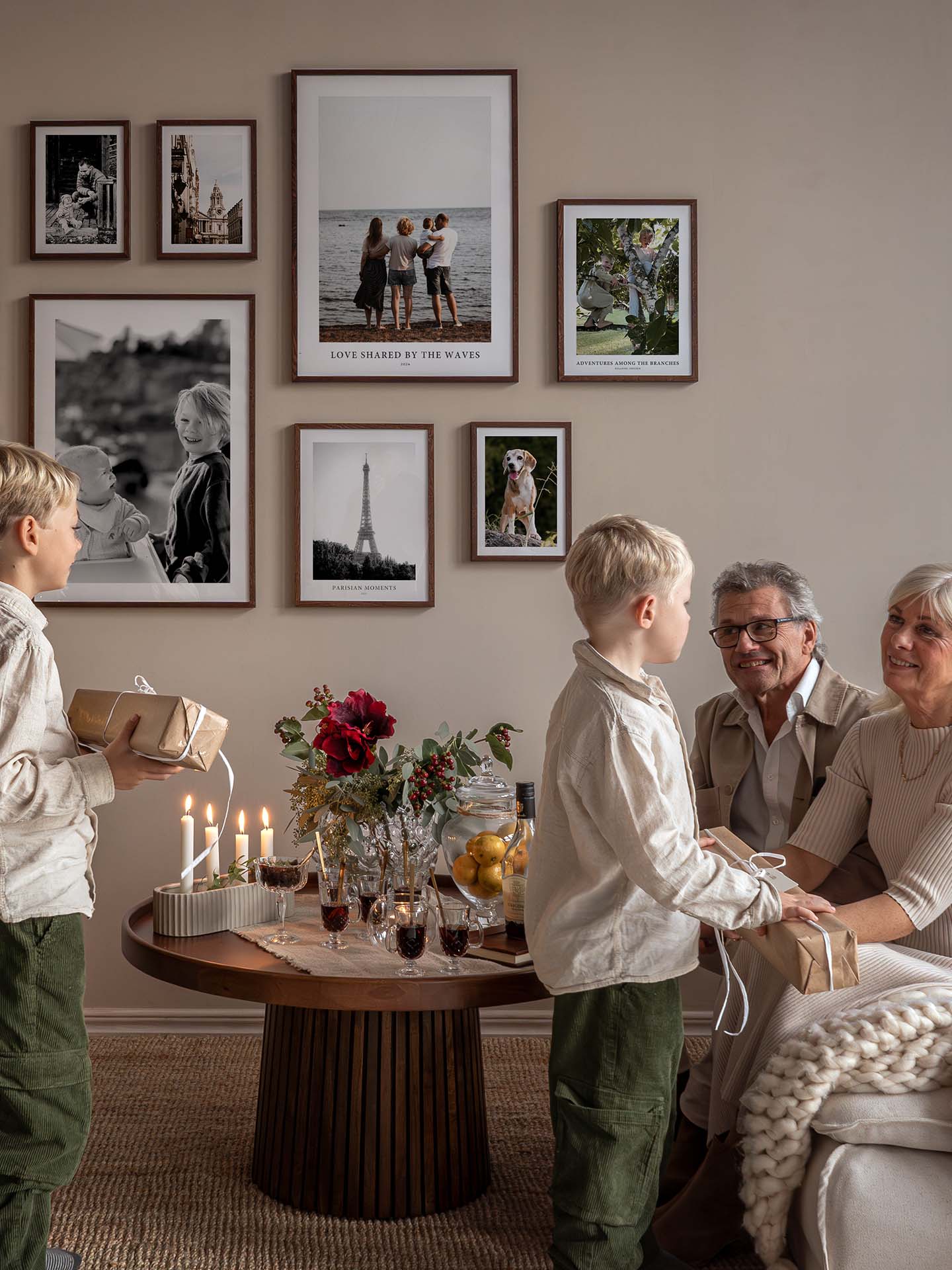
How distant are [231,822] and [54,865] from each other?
1413mm

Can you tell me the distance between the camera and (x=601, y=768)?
165 centimetres

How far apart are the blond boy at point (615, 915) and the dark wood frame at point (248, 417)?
1576 mm

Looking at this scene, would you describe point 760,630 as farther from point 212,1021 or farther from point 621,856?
point 212,1021

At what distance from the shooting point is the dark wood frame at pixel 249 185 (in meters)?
3.04

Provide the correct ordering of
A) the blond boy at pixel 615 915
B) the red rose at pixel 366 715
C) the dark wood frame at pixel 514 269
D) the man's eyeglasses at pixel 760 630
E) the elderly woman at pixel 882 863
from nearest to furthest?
the blond boy at pixel 615 915
the elderly woman at pixel 882 863
the red rose at pixel 366 715
the man's eyeglasses at pixel 760 630
the dark wood frame at pixel 514 269

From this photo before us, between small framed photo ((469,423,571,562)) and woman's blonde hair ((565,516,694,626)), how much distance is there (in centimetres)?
131

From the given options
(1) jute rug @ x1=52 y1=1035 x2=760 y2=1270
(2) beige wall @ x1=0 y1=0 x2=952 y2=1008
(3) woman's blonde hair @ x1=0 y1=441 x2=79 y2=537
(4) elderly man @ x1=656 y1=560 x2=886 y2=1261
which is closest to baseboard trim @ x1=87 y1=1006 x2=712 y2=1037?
(2) beige wall @ x1=0 y1=0 x2=952 y2=1008

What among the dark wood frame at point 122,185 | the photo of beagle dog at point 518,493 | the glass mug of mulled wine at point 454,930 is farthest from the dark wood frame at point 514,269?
the glass mug of mulled wine at point 454,930

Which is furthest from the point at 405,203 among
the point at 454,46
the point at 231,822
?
the point at 231,822

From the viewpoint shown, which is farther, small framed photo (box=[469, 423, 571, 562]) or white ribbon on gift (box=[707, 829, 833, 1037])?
small framed photo (box=[469, 423, 571, 562])

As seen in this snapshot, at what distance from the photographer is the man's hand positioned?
5.67ft

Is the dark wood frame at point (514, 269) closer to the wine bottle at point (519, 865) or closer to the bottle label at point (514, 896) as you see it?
the wine bottle at point (519, 865)

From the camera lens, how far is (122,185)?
306 cm

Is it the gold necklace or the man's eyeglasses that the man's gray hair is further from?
the gold necklace
